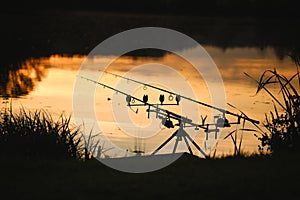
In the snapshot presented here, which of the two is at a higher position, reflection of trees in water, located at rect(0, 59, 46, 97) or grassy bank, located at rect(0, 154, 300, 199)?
reflection of trees in water, located at rect(0, 59, 46, 97)

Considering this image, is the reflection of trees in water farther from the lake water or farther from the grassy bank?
the grassy bank

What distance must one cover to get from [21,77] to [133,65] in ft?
23.0

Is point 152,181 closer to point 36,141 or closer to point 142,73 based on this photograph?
point 36,141

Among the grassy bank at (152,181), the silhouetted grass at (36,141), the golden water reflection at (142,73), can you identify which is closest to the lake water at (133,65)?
the golden water reflection at (142,73)

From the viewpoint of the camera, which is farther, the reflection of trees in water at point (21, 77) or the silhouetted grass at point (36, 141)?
the reflection of trees in water at point (21, 77)

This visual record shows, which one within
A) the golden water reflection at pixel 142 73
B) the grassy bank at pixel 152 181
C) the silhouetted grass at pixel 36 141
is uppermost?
the golden water reflection at pixel 142 73

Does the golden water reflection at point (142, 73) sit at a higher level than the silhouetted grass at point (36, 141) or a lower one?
higher

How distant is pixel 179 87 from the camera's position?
2144 cm

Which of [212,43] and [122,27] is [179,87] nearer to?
[212,43]

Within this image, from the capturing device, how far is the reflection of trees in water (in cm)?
1802

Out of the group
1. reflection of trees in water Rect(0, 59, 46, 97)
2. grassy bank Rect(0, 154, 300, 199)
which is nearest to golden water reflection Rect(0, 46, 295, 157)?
reflection of trees in water Rect(0, 59, 46, 97)

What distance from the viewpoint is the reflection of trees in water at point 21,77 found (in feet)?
59.1

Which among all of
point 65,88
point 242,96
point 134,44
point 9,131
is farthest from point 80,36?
point 9,131

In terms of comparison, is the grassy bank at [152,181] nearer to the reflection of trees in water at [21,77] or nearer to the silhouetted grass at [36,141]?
the silhouetted grass at [36,141]
